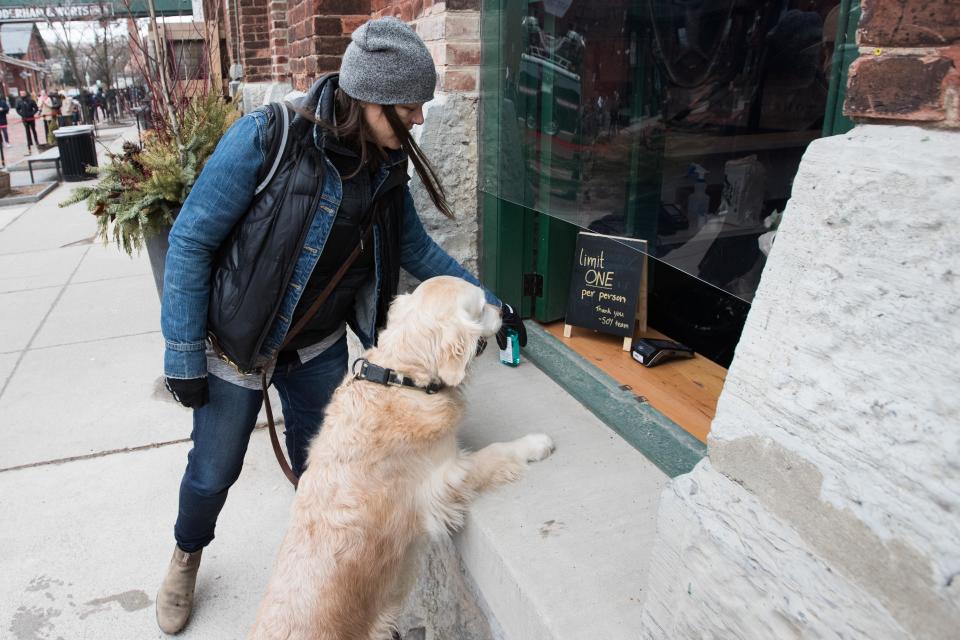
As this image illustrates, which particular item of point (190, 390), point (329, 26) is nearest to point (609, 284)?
point (190, 390)

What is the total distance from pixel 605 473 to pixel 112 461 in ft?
9.87

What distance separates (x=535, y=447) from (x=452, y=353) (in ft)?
2.26

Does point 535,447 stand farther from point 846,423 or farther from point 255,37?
point 255,37

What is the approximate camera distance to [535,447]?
8.92 feet

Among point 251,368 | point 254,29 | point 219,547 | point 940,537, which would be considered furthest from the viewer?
point 254,29

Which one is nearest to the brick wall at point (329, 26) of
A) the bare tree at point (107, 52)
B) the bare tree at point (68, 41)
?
the bare tree at point (107, 52)

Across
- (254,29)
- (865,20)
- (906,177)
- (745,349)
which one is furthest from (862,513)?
(254,29)

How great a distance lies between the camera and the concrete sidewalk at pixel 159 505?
87.4 inches

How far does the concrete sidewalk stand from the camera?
7.28 ft

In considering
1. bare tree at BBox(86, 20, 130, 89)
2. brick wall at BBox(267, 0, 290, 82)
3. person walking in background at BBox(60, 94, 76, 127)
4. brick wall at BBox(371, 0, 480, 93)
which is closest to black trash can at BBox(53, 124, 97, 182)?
bare tree at BBox(86, 20, 130, 89)

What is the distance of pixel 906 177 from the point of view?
1.06 metres

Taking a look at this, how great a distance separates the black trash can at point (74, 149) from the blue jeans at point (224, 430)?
14062 millimetres

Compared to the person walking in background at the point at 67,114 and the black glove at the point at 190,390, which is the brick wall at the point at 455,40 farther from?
the person walking in background at the point at 67,114

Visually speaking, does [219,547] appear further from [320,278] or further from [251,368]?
[320,278]
